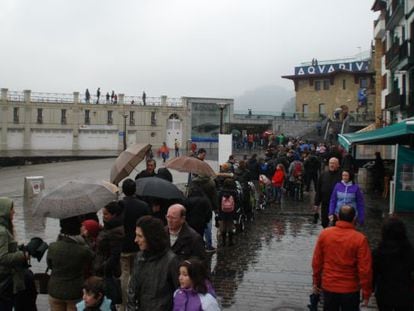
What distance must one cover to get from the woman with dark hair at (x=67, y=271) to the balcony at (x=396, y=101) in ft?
86.4

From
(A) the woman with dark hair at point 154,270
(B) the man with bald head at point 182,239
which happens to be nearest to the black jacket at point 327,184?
(B) the man with bald head at point 182,239

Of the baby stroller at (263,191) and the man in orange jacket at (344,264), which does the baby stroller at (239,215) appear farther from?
the man in orange jacket at (344,264)

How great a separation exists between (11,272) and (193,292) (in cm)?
245

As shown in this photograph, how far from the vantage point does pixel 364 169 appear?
23.0 m

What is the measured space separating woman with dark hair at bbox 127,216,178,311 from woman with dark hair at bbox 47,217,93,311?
39.6 inches

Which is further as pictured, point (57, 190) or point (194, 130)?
point (194, 130)

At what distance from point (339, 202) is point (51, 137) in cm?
5330

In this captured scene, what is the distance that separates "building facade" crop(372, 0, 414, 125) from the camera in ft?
91.4

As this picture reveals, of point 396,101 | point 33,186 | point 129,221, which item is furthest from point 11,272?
point 396,101

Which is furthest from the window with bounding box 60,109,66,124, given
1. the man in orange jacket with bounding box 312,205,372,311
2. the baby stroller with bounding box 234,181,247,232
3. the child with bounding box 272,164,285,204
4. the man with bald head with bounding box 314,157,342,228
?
the man in orange jacket with bounding box 312,205,372,311

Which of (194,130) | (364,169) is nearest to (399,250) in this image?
(364,169)

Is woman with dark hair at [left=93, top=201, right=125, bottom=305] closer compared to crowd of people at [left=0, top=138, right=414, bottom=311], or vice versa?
crowd of people at [left=0, top=138, right=414, bottom=311]

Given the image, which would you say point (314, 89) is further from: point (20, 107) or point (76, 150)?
point (20, 107)

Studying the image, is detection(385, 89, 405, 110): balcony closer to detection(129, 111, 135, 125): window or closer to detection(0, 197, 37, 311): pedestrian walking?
detection(0, 197, 37, 311): pedestrian walking
